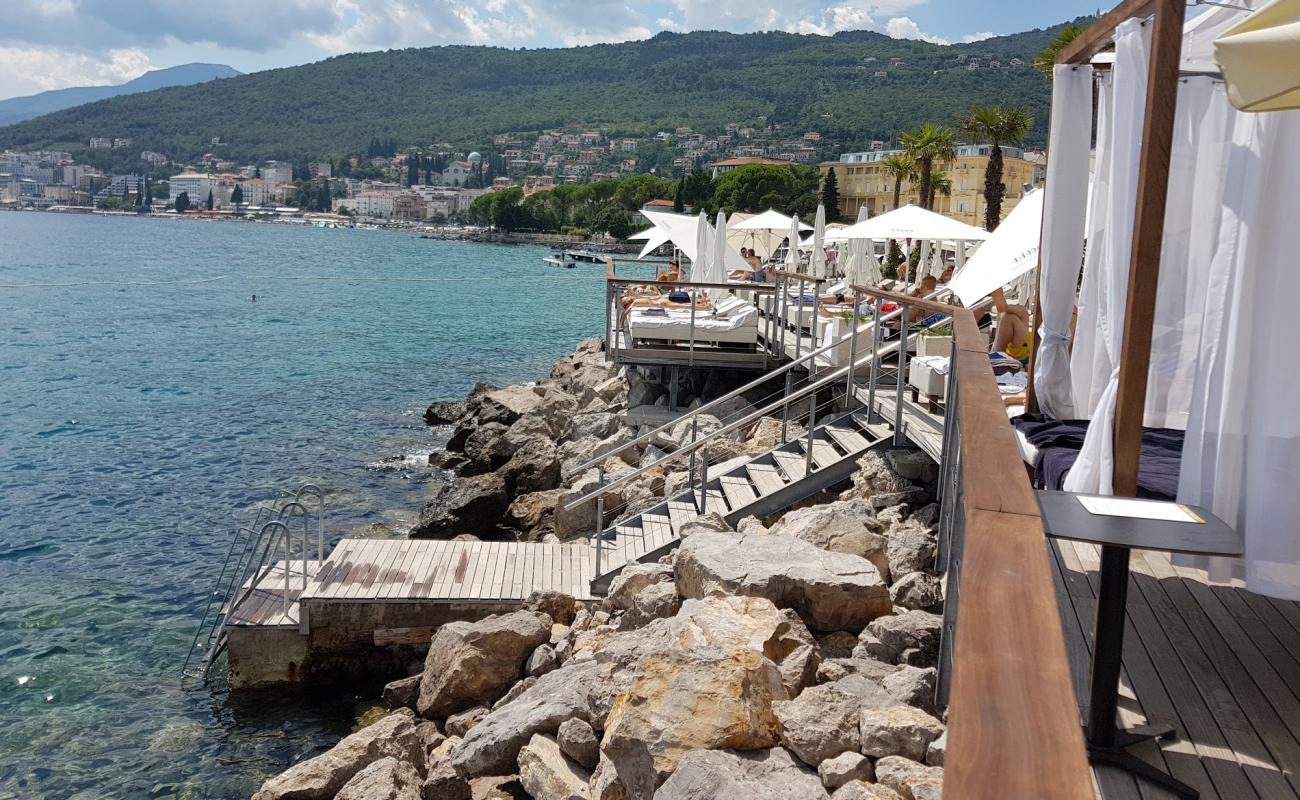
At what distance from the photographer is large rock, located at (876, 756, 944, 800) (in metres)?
3.88

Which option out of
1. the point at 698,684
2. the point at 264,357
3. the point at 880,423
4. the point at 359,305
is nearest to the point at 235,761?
the point at 698,684

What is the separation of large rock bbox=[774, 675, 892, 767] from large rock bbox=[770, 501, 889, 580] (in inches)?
84.1

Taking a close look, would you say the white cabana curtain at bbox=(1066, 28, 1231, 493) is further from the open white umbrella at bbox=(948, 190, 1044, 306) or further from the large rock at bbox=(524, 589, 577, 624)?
the open white umbrella at bbox=(948, 190, 1044, 306)

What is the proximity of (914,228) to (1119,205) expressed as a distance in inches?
524

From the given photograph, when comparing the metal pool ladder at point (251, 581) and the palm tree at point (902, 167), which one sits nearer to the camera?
the metal pool ladder at point (251, 581)

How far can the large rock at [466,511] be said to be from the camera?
1259cm

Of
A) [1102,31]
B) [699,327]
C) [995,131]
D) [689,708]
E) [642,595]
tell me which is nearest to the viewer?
[689,708]

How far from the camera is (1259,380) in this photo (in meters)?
3.92


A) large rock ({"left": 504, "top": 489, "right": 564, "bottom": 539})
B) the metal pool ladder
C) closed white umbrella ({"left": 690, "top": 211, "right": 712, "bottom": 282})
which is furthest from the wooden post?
closed white umbrella ({"left": 690, "top": 211, "right": 712, "bottom": 282})

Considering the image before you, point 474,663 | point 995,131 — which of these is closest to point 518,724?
point 474,663

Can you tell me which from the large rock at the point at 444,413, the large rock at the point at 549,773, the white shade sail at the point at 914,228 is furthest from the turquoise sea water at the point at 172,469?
the white shade sail at the point at 914,228

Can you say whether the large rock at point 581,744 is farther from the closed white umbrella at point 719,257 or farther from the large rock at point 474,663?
the closed white umbrella at point 719,257

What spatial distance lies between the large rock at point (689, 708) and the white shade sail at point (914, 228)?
43.6 ft

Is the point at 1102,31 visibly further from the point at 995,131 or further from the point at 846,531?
the point at 995,131
